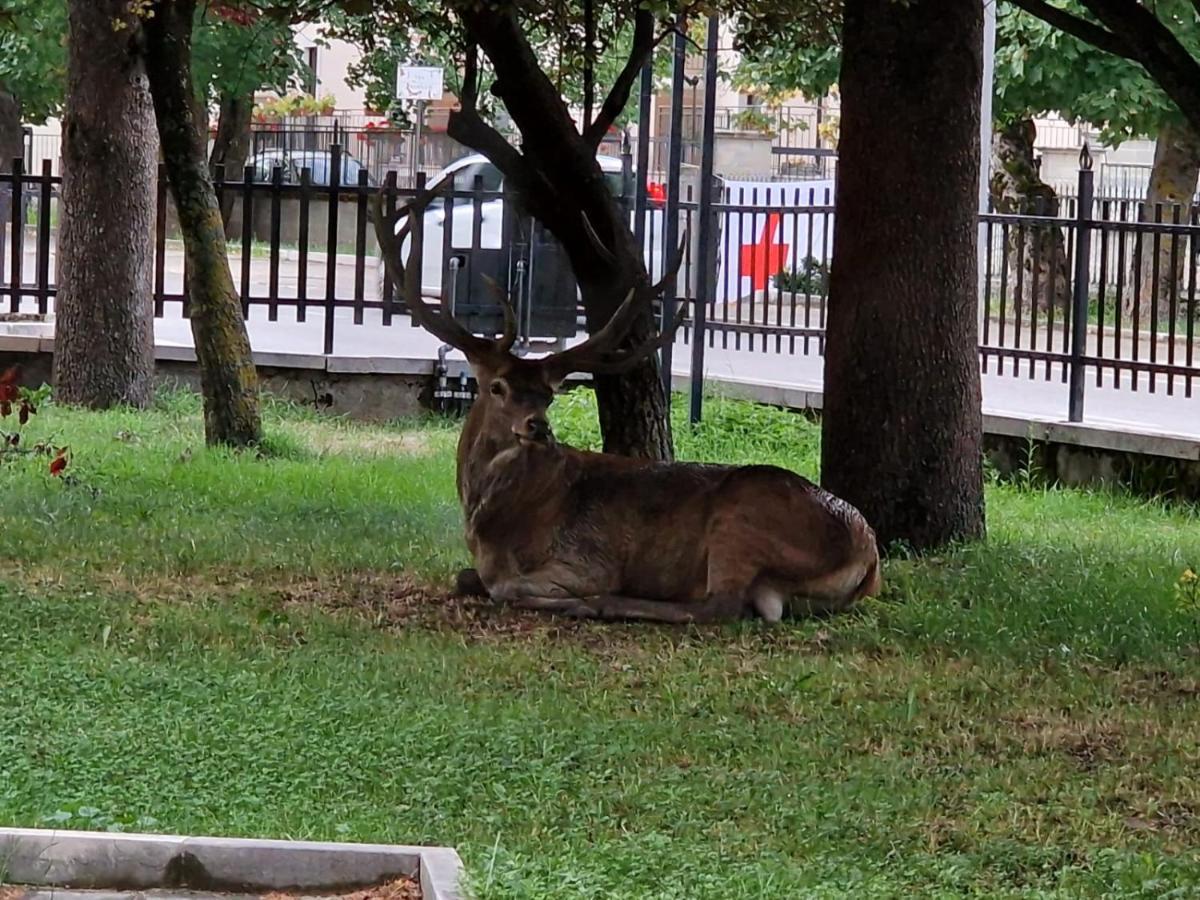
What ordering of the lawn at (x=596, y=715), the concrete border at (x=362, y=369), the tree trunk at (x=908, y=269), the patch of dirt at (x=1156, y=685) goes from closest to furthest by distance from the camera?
1. the lawn at (x=596, y=715)
2. the patch of dirt at (x=1156, y=685)
3. the tree trunk at (x=908, y=269)
4. the concrete border at (x=362, y=369)

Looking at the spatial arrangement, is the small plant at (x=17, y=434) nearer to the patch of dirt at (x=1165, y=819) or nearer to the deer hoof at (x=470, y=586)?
the deer hoof at (x=470, y=586)

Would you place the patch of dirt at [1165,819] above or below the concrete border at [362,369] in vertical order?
below

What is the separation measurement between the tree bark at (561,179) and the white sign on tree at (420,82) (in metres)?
20.0

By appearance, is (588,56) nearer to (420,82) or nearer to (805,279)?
(805,279)

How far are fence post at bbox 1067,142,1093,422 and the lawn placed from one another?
3285mm

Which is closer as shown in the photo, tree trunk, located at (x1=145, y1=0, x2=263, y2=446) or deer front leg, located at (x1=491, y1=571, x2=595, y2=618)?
deer front leg, located at (x1=491, y1=571, x2=595, y2=618)

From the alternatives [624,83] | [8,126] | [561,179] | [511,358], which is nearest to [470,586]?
[511,358]

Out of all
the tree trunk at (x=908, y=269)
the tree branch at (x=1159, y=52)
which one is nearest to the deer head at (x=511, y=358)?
the tree trunk at (x=908, y=269)

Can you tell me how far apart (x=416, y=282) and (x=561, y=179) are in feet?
4.96

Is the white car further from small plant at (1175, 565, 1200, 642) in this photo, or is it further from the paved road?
small plant at (1175, 565, 1200, 642)

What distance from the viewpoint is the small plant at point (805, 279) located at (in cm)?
1677

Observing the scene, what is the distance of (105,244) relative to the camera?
15258 millimetres

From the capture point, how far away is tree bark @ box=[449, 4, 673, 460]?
33.6ft

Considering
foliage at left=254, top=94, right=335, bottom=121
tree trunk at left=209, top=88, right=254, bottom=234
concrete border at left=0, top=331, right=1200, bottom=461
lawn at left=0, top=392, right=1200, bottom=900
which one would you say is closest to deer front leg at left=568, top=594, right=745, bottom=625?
lawn at left=0, top=392, right=1200, bottom=900
